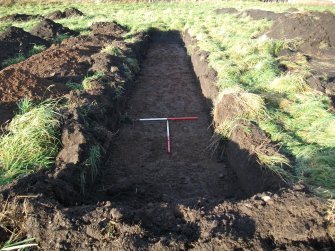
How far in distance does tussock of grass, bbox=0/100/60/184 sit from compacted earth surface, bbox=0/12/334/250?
0.22 meters

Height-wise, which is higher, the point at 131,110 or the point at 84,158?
the point at 84,158

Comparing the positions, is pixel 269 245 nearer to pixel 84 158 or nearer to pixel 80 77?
pixel 84 158

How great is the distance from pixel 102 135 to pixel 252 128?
93.6 inches

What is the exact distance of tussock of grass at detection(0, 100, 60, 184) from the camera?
451 centimetres

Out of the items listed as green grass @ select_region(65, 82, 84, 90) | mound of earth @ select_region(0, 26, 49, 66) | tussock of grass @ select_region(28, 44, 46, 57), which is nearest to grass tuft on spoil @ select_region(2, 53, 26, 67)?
mound of earth @ select_region(0, 26, 49, 66)

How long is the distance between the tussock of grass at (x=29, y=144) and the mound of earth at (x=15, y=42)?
20.9 ft

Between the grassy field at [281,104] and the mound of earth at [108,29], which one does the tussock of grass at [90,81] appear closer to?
the grassy field at [281,104]

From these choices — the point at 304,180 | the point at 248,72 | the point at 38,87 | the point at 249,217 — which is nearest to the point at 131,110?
the point at 38,87

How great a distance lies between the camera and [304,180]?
4.31 m

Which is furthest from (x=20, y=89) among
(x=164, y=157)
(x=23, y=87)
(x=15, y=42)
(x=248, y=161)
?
(x=15, y=42)

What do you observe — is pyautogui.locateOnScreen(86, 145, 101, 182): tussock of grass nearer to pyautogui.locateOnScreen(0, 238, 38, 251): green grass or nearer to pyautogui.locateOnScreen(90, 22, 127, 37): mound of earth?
pyautogui.locateOnScreen(0, 238, 38, 251): green grass

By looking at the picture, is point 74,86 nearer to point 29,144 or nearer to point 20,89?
point 20,89

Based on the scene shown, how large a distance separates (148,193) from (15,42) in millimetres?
9424

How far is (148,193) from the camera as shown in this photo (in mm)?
4859
